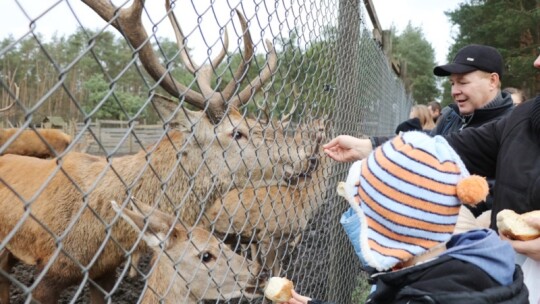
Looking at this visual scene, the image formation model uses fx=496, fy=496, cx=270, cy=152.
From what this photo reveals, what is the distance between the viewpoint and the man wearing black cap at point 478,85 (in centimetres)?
349

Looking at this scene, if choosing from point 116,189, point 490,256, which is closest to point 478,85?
point 490,256

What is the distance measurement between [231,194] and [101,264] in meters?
2.11

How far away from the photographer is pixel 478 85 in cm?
355

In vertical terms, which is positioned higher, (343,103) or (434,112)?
(434,112)

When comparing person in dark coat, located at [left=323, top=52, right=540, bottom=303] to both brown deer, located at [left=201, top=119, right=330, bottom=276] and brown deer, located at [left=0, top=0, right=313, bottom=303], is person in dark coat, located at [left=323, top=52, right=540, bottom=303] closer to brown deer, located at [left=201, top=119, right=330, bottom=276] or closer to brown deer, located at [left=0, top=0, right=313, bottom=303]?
→ brown deer, located at [left=201, top=119, right=330, bottom=276]

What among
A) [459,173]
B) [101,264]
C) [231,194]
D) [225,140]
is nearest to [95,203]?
[101,264]

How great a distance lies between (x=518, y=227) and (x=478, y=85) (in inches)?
69.7

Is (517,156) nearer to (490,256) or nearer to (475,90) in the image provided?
(490,256)

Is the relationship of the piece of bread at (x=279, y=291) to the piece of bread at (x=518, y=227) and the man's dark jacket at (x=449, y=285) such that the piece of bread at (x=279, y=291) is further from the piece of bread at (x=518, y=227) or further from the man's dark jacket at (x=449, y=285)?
the piece of bread at (x=518, y=227)

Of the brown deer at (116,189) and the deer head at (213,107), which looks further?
the brown deer at (116,189)

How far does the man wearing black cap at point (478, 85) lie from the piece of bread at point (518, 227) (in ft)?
5.14

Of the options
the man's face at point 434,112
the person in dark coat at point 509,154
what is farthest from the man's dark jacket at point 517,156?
the man's face at point 434,112

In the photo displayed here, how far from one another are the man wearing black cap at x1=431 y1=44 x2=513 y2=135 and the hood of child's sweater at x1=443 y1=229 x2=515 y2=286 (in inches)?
81.4

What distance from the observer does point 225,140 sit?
4320 millimetres
